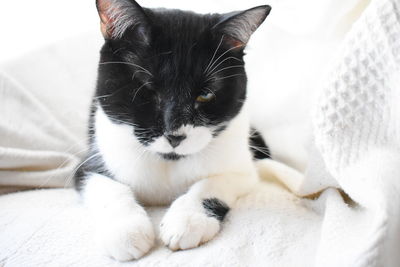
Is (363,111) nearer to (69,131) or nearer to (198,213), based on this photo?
(198,213)

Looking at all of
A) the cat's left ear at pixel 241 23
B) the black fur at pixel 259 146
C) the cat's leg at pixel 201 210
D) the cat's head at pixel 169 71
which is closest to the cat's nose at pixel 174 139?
the cat's head at pixel 169 71

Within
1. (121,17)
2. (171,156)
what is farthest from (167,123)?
(121,17)

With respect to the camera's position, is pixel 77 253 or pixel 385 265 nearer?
pixel 385 265

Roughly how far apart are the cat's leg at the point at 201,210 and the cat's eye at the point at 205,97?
0.23 meters

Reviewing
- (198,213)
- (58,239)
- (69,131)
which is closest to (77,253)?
(58,239)

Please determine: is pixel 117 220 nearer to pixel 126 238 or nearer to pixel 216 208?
pixel 126 238

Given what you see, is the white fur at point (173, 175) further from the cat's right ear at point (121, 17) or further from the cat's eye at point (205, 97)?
the cat's right ear at point (121, 17)

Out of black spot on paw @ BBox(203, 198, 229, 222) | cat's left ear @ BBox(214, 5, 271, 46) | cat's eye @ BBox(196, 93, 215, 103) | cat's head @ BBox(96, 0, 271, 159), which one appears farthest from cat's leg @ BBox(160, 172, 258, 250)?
cat's left ear @ BBox(214, 5, 271, 46)

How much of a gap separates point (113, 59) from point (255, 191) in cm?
53

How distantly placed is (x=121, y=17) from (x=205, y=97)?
27cm

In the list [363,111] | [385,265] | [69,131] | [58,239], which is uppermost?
[363,111]

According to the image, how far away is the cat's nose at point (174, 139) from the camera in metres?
0.97

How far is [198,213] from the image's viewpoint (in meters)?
0.98

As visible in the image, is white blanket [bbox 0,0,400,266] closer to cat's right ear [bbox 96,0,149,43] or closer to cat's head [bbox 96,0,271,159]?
cat's head [bbox 96,0,271,159]
